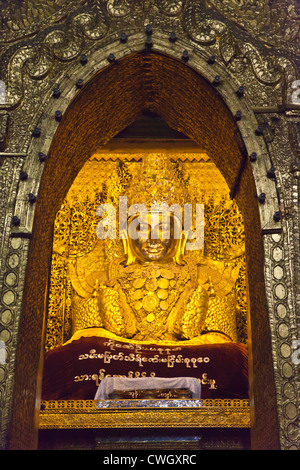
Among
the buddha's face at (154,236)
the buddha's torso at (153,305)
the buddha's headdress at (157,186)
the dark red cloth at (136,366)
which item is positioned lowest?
the dark red cloth at (136,366)

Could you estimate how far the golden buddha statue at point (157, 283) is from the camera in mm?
7059

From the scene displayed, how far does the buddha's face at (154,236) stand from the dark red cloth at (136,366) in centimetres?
144

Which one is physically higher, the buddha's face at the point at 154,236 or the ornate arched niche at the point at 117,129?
the buddha's face at the point at 154,236

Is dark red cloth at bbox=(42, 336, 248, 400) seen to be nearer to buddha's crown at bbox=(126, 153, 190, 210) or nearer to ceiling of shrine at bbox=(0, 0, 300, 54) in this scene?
buddha's crown at bbox=(126, 153, 190, 210)

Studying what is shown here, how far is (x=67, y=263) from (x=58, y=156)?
293cm

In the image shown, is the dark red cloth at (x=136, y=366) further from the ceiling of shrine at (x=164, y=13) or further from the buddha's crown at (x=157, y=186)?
the ceiling of shrine at (x=164, y=13)

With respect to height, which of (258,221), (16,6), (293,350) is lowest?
(293,350)

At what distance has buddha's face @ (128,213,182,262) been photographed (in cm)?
732

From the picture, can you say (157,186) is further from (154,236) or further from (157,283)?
(157,283)

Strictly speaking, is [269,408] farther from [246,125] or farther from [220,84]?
[220,84]

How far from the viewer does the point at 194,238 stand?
7355 millimetres

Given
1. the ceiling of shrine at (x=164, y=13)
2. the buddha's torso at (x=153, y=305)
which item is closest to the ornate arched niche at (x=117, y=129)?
the ceiling of shrine at (x=164, y=13)

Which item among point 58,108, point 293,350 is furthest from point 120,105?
point 293,350

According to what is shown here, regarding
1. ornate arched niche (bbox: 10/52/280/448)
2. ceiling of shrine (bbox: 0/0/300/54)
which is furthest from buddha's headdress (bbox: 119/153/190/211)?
ceiling of shrine (bbox: 0/0/300/54)
